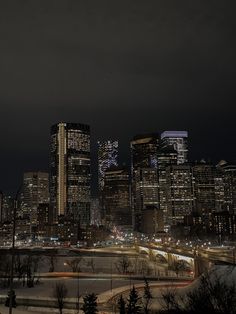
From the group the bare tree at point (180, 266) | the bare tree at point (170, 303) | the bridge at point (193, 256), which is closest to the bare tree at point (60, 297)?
the bare tree at point (170, 303)

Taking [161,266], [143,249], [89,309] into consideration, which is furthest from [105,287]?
[143,249]

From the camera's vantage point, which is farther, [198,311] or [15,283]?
[15,283]

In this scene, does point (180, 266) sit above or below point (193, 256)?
below

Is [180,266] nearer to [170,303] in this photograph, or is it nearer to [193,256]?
[193,256]

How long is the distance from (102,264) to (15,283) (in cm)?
5886

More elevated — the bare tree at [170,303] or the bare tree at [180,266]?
the bare tree at [170,303]

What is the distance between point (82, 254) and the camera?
179 meters

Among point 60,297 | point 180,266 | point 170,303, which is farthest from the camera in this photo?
point 180,266

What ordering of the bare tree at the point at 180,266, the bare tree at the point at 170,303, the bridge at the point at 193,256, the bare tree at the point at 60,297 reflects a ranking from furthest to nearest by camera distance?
the bare tree at the point at 180,266 < the bridge at the point at 193,256 < the bare tree at the point at 60,297 < the bare tree at the point at 170,303

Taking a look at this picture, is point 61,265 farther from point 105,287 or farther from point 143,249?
point 105,287

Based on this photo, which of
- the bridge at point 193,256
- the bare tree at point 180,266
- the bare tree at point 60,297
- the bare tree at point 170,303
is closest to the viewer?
the bare tree at point 170,303

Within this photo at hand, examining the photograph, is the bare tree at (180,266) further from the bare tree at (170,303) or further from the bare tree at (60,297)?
the bare tree at (170,303)

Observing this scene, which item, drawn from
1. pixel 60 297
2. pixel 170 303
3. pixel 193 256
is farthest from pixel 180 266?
pixel 170 303

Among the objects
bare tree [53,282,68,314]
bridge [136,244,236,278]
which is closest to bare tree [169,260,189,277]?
bridge [136,244,236,278]
